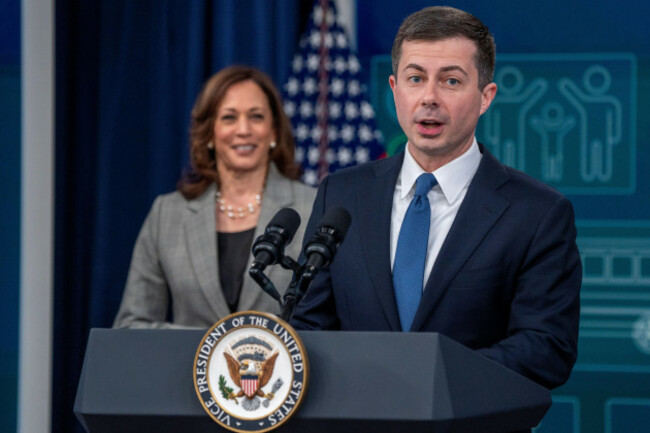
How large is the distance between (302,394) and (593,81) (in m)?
2.77

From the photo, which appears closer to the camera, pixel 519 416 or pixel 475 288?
pixel 519 416

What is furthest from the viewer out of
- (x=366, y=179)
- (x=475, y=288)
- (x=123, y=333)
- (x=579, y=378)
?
(x=579, y=378)

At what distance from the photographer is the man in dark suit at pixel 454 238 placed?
5.38 ft

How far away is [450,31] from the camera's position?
1.70m

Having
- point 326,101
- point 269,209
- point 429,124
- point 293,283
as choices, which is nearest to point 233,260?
point 269,209

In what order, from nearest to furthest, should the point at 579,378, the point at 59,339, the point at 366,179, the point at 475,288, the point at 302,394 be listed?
1. the point at 302,394
2. the point at 475,288
3. the point at 366,179
4. the point at 579,378
5. the point at 59,339

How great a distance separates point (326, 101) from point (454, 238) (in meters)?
2.22

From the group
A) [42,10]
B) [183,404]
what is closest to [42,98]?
[42,10]

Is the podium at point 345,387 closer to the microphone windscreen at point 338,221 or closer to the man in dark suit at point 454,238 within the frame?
the microphone windscreen at point 338,221

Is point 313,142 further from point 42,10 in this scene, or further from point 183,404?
point 183,404

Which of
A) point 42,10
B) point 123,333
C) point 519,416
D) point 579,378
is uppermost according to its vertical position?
point 42,10

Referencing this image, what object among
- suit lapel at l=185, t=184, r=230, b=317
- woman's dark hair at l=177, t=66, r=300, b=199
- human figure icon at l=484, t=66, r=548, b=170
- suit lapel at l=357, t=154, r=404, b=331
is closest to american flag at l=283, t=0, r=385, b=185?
human figure icon at l=484, t=66, r=548, b=170

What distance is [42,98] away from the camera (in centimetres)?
380

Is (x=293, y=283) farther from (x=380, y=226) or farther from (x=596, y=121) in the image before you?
(x=596, y=121)
